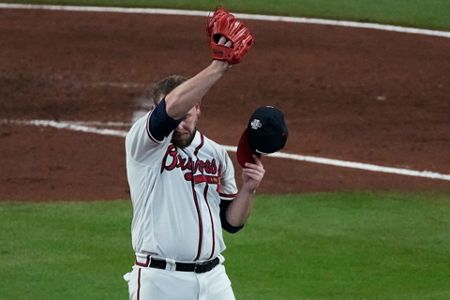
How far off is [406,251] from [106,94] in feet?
16.8

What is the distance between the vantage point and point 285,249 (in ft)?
32.4

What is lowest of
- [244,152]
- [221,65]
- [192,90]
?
[244,152]

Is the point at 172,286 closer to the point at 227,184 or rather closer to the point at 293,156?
the point at 227,184

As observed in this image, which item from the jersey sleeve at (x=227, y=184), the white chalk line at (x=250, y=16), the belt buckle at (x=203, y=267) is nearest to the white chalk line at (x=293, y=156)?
the white chalk line at (x=250, y=16)

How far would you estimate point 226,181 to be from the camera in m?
6.61

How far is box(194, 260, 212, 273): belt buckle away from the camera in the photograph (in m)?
6.38

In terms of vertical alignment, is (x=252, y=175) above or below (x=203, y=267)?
above

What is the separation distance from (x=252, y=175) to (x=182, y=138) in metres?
0.43

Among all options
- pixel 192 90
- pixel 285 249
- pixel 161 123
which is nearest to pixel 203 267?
pixel 161 123

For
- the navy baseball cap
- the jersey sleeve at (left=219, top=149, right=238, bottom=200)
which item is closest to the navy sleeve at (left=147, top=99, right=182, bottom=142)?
the navy baseball cap

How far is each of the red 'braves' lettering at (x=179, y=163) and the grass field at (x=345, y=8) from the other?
1036cm

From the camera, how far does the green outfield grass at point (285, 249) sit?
29.7ft

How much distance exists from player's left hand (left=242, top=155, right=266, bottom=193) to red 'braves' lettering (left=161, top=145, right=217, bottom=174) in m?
0.20

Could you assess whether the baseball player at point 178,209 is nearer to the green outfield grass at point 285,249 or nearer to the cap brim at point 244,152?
the cap brim at point 244,152
